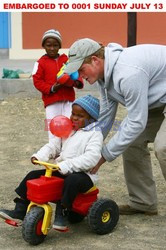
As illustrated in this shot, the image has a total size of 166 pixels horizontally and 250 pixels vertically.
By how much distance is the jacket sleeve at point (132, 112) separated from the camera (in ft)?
12.9

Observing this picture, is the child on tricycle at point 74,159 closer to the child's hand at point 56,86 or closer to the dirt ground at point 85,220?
the dirt ground at point 85,220

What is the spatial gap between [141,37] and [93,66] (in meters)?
10.3

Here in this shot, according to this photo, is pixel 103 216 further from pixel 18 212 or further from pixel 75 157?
pixel 18 212

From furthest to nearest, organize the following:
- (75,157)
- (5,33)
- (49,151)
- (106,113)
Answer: (5,33)
(106,113)
(49,151)
(75,157)

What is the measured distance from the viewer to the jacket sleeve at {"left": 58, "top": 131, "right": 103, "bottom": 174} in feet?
13.5

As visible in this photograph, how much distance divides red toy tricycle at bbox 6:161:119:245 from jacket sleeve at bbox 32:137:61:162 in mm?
162

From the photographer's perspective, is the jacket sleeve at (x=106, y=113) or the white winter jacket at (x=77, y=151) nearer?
the white winter jacket at (x=77, y=151)

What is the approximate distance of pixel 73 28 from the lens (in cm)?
1395

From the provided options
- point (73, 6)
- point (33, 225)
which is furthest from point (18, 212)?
point (73, 6)

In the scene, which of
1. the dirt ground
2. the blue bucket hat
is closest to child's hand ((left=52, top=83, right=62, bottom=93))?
the dirt ground

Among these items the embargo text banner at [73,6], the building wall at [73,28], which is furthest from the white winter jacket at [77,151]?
the building wall at [73,28]

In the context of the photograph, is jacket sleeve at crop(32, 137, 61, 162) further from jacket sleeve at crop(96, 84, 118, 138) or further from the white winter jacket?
jacket sleeve at crop(96, 84, 118, 138)

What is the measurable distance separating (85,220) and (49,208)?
60 cm

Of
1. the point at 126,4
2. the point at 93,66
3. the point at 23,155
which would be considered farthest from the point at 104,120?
the point at 126,4
